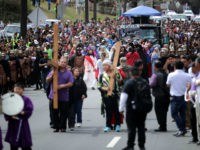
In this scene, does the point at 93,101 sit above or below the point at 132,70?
below

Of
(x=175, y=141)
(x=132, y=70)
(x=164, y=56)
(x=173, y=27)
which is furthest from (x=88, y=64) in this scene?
(x=173, y=27)

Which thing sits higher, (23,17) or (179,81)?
(23,17)

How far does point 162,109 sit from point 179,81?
1.62 metres

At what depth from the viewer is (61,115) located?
64.6ft

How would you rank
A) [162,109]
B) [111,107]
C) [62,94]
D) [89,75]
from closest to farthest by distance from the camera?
[111,107]
[62,94]
[162,109]
[89,75]

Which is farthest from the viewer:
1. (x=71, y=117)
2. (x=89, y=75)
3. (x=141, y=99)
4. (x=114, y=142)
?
(x=89, y=75)

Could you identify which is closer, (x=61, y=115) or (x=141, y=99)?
(x=141, y=99)

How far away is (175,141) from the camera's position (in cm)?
1805

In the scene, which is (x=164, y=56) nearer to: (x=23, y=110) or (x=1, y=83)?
(x=1, y=83)

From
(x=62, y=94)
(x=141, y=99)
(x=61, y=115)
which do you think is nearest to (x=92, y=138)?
(x=61, y=115)

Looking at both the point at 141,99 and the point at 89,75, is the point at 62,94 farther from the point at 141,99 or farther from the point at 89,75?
the point at 89,75

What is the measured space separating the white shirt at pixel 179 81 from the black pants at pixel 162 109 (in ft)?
3.89

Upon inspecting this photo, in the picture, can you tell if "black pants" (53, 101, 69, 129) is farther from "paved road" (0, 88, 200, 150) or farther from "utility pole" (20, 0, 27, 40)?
"utility pole" (20, 0, 27, 40)

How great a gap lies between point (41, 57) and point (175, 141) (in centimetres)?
1734
